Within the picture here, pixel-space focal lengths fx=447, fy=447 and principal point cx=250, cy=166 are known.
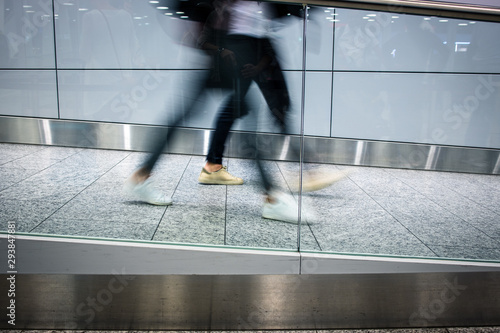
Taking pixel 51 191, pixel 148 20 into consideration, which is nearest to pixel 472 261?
pixel 148 20

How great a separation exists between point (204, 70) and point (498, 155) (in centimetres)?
118

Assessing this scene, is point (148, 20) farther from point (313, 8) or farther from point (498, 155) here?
point (498, 155)

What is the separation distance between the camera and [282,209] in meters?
1.74

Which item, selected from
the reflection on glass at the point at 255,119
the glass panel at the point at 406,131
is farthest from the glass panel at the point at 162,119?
the glass panel at the point at 406,131

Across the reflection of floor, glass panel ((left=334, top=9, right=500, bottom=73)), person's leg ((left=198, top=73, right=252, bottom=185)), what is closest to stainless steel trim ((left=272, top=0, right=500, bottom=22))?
glass panel ((left=334, top=9, right=500, bottom=73))

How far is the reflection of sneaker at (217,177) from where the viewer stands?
170 centimetres

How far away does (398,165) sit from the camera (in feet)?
5.51

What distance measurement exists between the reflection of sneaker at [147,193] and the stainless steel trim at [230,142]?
0.14 m

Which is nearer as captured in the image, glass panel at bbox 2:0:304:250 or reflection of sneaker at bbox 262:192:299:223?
glass panel at bbox 2:0:304:250

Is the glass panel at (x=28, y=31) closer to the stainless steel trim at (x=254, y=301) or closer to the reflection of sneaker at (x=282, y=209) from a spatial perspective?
the stainless steel trim at (x=254, y=301)

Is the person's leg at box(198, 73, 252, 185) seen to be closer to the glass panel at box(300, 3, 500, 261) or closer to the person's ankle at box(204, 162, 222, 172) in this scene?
the person's ankle at box(204, 162, 222, 172)

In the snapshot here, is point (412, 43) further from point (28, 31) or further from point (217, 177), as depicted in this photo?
point (28, 31)

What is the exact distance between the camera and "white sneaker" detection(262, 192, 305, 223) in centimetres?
173

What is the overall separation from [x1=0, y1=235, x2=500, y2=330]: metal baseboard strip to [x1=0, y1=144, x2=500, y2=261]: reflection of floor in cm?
5
